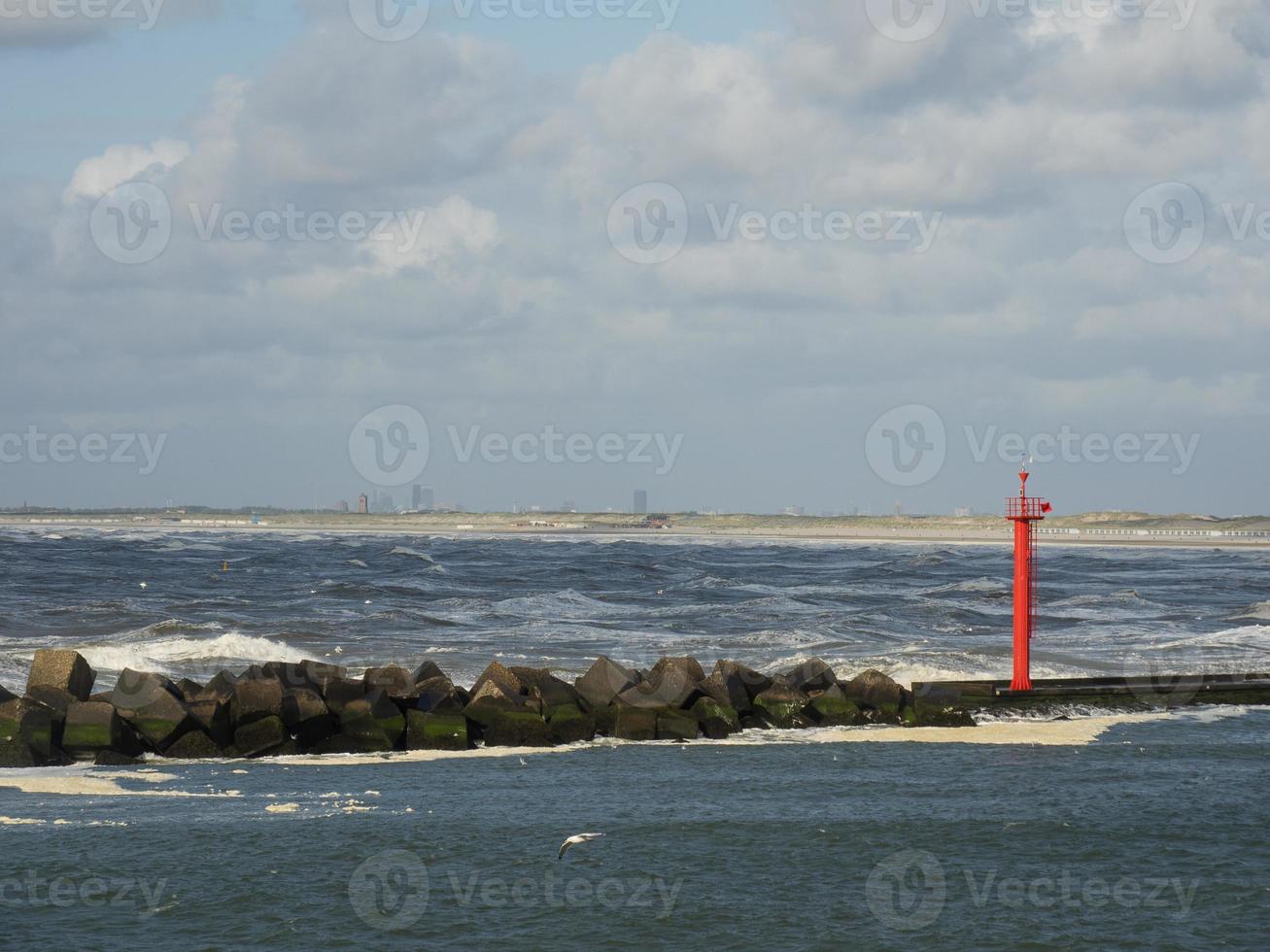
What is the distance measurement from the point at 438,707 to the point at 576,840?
5607 mm

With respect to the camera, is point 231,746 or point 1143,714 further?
point 1143,714

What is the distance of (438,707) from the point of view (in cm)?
1680

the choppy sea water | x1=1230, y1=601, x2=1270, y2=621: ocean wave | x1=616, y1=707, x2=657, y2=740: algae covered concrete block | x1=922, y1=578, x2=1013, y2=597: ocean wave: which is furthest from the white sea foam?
x1=922, y1=578, x2=1013, y2=597: ocean wave

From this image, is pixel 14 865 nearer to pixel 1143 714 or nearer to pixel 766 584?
pixel 1143 714

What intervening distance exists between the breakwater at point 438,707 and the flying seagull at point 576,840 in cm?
508

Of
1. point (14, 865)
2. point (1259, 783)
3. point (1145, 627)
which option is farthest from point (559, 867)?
point (1145, 627)

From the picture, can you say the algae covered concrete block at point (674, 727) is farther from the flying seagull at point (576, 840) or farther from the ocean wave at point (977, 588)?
the ocean wave at point (977, 588)

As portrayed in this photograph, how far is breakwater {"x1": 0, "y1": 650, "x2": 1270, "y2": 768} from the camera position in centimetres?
1559

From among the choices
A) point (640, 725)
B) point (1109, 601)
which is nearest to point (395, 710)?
point (640, 725)

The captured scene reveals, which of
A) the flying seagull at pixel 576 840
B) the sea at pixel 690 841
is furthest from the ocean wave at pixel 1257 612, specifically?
the flying seagull at pixel 576 840

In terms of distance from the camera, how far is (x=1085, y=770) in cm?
1521

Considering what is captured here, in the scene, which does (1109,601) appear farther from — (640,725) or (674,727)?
(640,725)

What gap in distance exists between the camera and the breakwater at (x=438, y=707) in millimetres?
15594

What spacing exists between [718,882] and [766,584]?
153 feet
